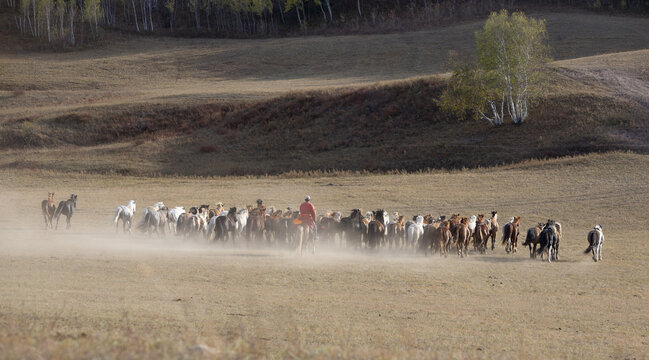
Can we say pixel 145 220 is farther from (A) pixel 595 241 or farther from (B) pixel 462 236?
(A) pixel 595 241

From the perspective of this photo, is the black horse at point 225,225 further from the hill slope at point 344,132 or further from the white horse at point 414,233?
the hill slope at point 344,132

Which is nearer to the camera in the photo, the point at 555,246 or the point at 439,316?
the point at 439,316

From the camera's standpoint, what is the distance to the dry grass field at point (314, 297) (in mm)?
9766

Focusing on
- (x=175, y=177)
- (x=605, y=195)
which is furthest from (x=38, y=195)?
(x=605, y=195)

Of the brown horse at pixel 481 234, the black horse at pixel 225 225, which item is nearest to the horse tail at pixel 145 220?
the black horse at pixel 225 225

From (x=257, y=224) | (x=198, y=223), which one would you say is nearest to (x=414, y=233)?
(x=257, y=224)

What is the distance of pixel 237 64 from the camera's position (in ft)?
294

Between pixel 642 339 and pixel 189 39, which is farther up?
pixel 189 39

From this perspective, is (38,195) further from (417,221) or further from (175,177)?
(417,221)

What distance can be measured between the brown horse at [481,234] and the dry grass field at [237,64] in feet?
146

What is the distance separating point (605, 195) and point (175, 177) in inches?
1125

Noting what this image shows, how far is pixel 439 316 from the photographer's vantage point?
13586mm

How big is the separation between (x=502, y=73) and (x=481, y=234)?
30937 millimetres

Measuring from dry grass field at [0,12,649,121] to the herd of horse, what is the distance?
137 feet
